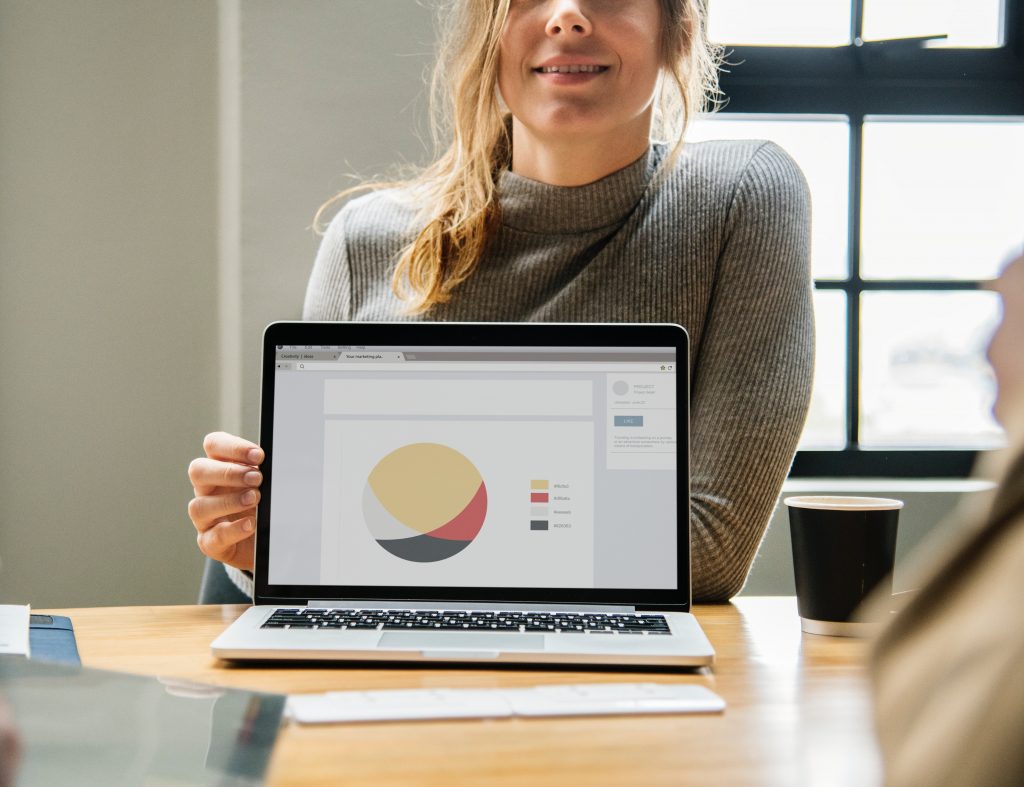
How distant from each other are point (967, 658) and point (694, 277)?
0.86 meters

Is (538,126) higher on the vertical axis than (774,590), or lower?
higher

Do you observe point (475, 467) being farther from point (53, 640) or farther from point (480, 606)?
point (53, 640)

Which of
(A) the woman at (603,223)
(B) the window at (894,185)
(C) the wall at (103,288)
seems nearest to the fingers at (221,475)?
(A) the woman at (603,223)

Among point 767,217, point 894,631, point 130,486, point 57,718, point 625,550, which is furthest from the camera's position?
point 130,486

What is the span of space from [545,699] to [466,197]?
29.5 inches

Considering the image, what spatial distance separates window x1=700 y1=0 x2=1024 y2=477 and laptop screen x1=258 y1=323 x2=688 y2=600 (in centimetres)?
132

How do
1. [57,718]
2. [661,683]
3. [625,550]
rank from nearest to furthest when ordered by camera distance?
1. [57,718]
2. [661,683]
3. [625,550]

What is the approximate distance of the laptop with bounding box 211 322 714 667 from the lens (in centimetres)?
75

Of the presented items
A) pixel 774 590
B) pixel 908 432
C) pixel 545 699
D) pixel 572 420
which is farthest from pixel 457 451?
pixel 908 432

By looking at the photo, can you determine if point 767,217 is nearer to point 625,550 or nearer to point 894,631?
point 625,550

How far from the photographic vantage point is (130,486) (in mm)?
1756

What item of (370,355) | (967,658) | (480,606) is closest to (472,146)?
(370,355)

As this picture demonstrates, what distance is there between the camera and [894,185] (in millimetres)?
2021

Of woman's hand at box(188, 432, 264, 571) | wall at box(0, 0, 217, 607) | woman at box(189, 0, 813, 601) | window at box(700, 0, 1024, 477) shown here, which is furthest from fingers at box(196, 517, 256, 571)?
window at box(700, 0, 1024, 477)
